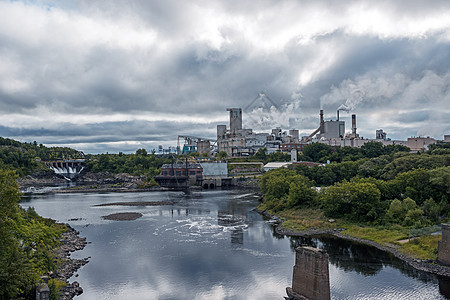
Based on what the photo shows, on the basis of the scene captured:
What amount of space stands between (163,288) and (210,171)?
2017 inches

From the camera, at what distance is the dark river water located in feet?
49.8

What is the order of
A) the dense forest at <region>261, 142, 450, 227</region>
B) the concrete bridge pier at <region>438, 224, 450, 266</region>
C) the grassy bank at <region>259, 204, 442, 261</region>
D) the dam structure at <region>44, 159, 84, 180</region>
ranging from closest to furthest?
the concrete bridge pier at <region>438, 224, 450, 266</region> → the grassy bank at <region>259, 204, 442, 261</region> → the dense forest at <region>261, 142, 450, 227</region> → the dam structure at <region>44, 159, 84, 180</region>

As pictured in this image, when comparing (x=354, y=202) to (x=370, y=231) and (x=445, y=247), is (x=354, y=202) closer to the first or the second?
(x=370, y=231)

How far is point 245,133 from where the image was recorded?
321 feet

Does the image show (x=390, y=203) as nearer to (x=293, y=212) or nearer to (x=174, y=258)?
(x=293, y=212)

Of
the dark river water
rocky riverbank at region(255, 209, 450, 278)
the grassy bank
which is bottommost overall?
the dark river water

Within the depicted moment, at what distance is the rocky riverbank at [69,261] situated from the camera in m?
15.0

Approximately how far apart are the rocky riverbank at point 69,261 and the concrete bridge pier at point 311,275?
9010 millimetres

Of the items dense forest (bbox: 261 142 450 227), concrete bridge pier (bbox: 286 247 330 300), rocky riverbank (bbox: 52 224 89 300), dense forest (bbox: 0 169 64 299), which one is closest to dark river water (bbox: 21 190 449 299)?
rocky riverbank (bbox: 52 224 89 300)

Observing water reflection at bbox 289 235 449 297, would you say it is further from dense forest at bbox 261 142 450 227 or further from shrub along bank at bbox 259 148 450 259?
dense forest at bbox 261 142 450 227

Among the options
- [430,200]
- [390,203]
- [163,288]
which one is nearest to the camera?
[163,288]

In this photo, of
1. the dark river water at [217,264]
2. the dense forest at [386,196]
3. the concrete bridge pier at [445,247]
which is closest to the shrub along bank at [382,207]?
the dense forest at [386,196]

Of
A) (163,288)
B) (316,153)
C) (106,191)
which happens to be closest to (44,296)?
(163,288)

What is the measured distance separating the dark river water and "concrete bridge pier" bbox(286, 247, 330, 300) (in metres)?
1.66
